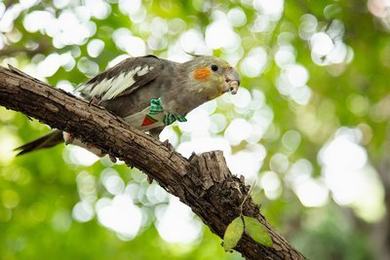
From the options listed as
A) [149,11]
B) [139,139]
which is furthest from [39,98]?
[149,11]

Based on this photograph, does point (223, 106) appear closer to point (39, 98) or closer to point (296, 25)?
point (296, 25)

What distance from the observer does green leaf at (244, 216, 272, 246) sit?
9.81 feet

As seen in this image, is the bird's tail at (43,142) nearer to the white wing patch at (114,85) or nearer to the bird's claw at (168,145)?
the white wing patch at (114,85)

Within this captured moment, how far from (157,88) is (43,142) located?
74 centimetres

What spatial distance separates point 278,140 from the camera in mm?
8031

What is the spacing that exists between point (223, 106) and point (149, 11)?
5.26 feet

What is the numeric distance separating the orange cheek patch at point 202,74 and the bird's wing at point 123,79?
0.67 ft

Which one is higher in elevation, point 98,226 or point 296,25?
point 296,25

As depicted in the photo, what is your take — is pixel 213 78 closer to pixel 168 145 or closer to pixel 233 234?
pixel 168 145

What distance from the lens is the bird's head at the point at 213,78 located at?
3779 millimetres

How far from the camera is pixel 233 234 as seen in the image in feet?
9.53

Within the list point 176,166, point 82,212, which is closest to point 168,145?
point 176,166

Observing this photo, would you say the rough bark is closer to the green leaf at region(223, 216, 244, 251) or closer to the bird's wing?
the green leaf at region(223, 216, 244, 251)

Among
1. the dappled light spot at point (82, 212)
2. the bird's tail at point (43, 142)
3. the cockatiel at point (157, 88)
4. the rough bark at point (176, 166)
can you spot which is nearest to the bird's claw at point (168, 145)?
the rough bark at point (176, 166)
